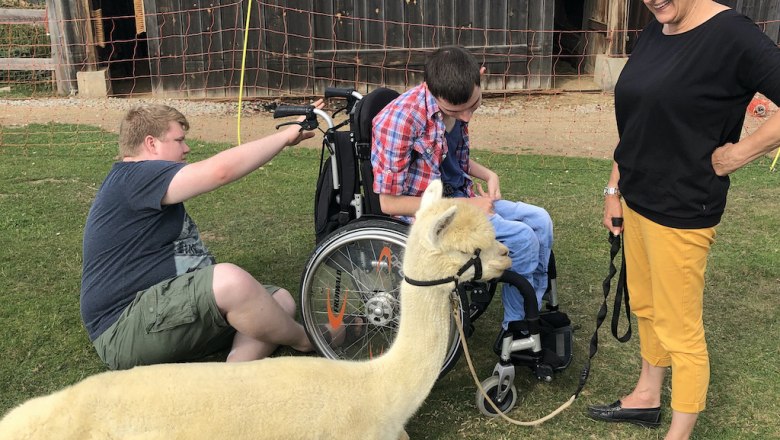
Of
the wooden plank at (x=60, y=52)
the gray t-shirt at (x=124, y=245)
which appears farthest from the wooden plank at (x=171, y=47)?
the gray t-shirt at (x=124, y=245)

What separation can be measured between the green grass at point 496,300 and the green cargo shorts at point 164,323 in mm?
665

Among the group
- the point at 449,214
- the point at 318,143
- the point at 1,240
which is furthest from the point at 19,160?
the point at 449,214

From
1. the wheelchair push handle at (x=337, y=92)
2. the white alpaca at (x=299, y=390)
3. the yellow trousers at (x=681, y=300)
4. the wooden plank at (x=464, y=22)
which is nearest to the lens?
the white alpaca at (x=299, y=390)

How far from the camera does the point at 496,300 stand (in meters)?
4.82

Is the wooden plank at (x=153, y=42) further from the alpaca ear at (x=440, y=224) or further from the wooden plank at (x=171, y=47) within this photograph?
the alpaca ear at (x=440, y=224)

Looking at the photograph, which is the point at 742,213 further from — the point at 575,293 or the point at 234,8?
the point at 234,8

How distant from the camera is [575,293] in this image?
4.90 metres

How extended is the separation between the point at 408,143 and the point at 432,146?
17cm

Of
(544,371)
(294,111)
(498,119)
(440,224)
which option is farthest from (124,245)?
(498,119)

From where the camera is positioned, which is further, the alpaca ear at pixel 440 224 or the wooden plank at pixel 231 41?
the wooden plank at pixel 231 41

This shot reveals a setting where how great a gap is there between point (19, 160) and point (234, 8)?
5.02 meters

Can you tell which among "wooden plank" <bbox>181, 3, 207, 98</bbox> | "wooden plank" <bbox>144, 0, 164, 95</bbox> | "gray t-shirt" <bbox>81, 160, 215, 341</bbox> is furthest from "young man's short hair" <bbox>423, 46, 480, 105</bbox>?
"wooden plank" <bbox>144, 0, 164, 95</bbox>

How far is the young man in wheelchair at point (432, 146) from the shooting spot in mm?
3297

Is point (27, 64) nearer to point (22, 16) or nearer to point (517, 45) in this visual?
point (22, 16)
